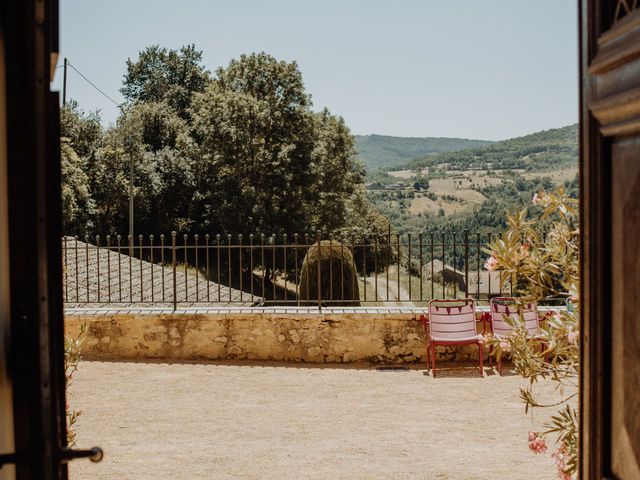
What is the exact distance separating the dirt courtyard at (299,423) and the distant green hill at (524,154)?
174ft

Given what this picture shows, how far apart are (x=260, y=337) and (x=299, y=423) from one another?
98.2 inches

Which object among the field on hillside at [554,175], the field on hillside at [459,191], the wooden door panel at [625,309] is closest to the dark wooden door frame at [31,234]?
the wooden door panel at [625,309]

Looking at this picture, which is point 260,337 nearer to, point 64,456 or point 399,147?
point 64,456

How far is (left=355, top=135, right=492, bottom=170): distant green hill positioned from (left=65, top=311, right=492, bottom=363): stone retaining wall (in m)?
85.6

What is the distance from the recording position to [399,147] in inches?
4031

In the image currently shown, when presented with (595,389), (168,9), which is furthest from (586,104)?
(168,9)

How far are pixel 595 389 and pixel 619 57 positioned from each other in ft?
2.75

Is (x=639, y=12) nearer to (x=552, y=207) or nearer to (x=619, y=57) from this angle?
(x=619, y=57)

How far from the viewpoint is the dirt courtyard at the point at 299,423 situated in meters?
4.75

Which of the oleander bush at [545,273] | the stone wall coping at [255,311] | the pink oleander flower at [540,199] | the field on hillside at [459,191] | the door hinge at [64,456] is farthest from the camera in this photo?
the field on hillside at [459,191]

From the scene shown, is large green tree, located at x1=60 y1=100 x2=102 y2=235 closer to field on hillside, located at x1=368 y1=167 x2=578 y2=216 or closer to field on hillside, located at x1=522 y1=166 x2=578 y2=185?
field on hillside, located at x1=368 y1=167 x2=578 y2=216

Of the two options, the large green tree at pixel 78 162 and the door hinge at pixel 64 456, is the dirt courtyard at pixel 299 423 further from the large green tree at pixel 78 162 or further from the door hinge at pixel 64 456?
the large green tree at pixel 78 162

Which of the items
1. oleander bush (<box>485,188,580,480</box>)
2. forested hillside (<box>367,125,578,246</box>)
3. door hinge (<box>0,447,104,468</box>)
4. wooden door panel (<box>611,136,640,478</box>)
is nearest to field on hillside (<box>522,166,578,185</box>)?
forested hillside (<box>367,125,578,246</box>)

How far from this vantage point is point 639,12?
1.40m
